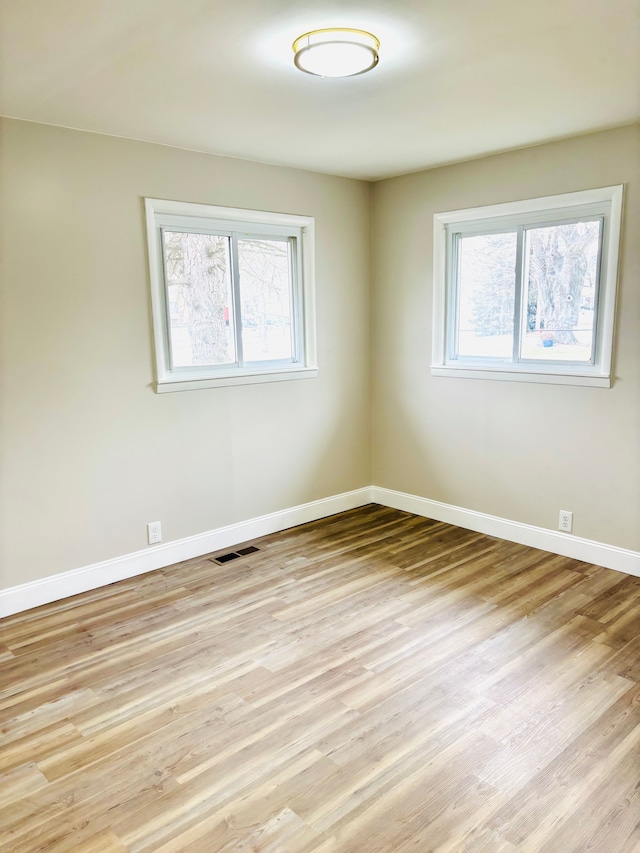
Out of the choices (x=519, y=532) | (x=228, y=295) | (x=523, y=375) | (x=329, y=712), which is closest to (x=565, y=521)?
(x=519, y=532)

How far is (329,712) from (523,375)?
8.25ft

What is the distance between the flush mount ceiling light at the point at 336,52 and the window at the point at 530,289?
1.88 meters

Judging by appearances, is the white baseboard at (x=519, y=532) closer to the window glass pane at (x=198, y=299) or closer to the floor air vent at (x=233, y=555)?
the floor air vent at (x=233, y=555)

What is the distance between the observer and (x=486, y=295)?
423 cm

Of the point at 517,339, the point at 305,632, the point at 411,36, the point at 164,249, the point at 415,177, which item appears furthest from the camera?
the point at 415,177

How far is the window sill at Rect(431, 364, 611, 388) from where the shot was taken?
3588mm

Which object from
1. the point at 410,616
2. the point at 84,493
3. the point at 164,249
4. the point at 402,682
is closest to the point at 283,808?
the point at 402,682

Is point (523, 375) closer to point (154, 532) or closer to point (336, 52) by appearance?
point (336, 52)

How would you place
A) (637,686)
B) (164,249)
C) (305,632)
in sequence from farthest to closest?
(164,249) → (305,632) → (637,686)

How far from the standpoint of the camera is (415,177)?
4.43m

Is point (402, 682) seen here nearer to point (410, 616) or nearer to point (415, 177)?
point (410, 616)

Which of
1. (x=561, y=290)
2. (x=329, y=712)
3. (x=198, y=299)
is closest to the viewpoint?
(x=329, y=712)

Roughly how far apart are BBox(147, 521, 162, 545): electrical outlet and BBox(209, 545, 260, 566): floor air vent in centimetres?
39

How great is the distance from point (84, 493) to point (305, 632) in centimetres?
151
